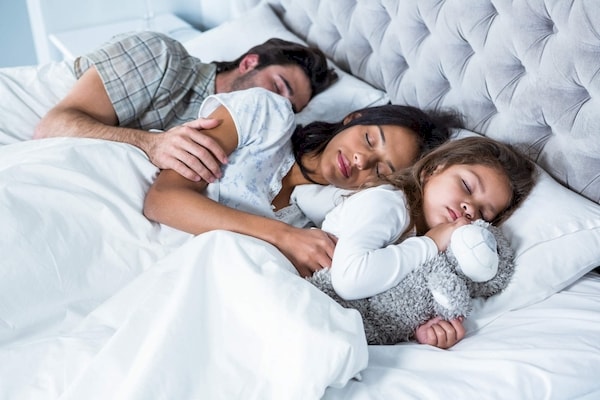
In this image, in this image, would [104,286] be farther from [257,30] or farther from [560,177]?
[257,30]

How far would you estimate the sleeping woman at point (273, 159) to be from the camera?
4.03 ft

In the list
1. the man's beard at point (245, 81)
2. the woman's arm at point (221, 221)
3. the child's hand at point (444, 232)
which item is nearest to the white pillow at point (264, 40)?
the man's beard at point (245, 81)

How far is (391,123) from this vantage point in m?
1.37

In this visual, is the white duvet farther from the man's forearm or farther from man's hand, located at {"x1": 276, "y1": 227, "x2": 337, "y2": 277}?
the man's forearm

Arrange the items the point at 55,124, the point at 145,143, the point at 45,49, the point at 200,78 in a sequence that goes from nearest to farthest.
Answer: the point at 145,143 < the point at 55,124 < the point at 200,78 < the point at 45,49

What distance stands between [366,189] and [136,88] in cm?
72

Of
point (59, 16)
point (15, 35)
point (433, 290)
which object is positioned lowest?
point (15, 35)

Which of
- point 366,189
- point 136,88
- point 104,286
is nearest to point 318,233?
point 366,189

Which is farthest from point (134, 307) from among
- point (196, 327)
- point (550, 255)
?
point (550, 255)

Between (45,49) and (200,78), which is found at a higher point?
(200,78)

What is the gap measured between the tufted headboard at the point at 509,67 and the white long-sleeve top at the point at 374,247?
35 cm

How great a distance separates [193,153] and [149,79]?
1.42 ft

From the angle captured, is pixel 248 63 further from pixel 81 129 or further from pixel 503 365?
pixel 503 365

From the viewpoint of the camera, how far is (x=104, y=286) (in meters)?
1.11
